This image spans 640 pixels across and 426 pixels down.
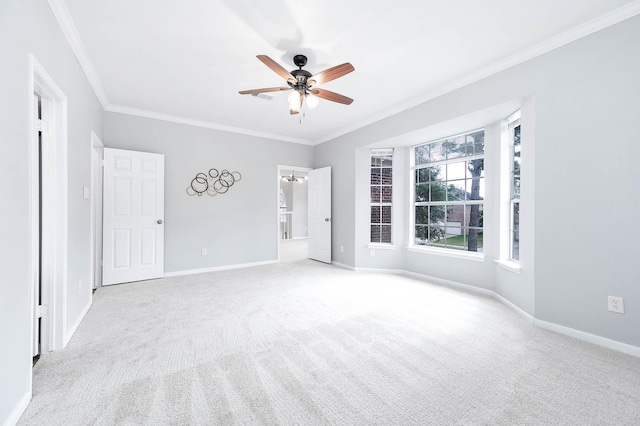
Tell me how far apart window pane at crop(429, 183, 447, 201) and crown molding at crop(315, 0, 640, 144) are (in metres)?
1.34

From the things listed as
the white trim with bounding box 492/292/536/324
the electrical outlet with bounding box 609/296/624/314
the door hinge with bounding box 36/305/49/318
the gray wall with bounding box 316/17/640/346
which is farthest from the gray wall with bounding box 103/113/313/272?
the electrical outlet with bounding box 609/296/624/314

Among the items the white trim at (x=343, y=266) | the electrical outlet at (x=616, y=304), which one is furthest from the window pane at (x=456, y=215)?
the electrical outlet at (x=616, y=304)

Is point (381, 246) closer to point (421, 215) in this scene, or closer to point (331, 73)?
point (421, 215)

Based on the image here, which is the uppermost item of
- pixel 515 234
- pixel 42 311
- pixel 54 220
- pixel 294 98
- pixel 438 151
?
pixel 294 98

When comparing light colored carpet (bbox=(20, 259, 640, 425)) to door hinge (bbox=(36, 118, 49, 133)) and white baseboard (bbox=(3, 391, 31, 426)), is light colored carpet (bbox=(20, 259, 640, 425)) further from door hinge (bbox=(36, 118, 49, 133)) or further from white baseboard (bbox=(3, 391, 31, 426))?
door hinge (bbox=(36, 118, 49, 133))

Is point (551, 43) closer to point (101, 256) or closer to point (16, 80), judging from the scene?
point (16, 80)

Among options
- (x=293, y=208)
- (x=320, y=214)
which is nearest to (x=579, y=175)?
(x=320, y=214)

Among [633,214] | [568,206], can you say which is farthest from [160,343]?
[633,214]

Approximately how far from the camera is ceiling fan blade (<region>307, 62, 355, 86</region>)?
237 cm

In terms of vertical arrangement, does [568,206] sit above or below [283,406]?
above

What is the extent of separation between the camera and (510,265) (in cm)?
320

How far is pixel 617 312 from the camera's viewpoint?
88.2 inches

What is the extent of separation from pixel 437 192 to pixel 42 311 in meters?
4.85

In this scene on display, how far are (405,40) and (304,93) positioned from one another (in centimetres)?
108
